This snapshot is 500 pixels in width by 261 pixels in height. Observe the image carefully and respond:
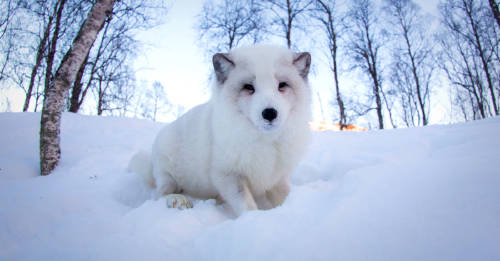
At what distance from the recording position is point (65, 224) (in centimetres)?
169

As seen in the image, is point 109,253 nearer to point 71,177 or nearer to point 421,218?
point 421,218

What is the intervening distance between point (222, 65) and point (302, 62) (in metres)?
0.83

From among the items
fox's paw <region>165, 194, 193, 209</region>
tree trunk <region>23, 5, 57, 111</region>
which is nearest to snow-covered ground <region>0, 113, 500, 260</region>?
fox's paw <region>165, 194, 193, 209</region>

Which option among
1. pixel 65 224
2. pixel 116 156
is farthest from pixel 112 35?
pixel 65 224

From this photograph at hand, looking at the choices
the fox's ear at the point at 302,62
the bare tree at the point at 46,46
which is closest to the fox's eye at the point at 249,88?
the fox's ear at the point at 302,62

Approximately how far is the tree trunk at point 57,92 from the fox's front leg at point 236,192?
11.2 ft

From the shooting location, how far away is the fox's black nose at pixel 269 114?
160 cm

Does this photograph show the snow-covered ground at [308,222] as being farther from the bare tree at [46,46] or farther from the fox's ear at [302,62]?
the bare tree at [46,46]

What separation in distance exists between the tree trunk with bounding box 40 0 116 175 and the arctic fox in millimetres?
2654

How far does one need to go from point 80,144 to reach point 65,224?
398cm

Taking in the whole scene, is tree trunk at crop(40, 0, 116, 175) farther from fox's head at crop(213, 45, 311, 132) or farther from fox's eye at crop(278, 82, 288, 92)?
fox's eye at crop(278, 82, 288, 92)

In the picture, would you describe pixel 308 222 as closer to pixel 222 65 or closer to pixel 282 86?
pixel 282 86

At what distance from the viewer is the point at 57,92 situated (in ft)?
11.9

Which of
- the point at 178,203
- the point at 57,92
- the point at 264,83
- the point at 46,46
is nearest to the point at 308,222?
the point at 264,83
